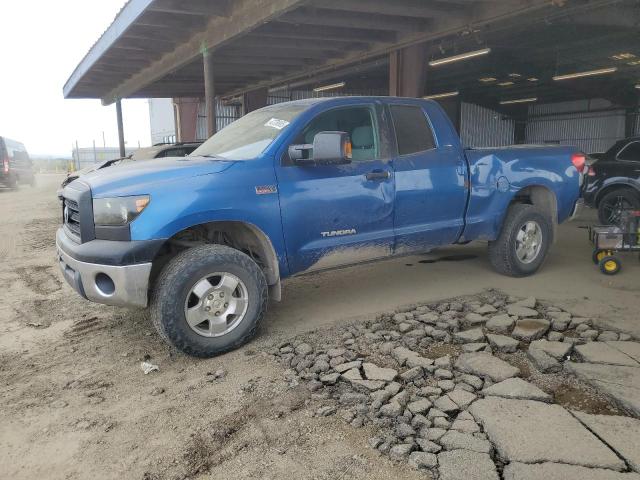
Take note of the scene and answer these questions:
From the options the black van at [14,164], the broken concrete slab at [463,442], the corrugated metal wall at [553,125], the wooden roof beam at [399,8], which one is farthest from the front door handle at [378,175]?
the black van at [14,164]

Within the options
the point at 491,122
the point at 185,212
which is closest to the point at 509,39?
the point at 185,212

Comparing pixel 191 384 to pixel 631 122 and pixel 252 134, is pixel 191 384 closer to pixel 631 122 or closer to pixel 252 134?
pixel 252 134

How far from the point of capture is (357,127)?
14.9ft

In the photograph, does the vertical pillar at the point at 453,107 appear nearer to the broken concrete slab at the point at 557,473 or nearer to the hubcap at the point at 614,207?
the hubcap at the point at 614,207

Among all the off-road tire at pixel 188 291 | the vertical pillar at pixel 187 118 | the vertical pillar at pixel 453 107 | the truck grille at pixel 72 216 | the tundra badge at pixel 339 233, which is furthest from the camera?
the vertical pillar at pixel 453 107

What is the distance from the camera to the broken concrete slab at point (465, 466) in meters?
2.33

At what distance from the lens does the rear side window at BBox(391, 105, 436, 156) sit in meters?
4.67

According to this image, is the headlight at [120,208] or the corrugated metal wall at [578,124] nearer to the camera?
the headlight at [120,208]

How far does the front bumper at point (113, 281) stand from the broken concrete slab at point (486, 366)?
226 cm

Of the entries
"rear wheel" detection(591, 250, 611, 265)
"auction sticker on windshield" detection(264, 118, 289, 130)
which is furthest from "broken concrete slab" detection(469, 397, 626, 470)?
"rear wheel" detection(591, 250, 611, 265)

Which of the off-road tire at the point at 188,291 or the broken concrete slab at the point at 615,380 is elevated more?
the off-road tire at the point at 188,291

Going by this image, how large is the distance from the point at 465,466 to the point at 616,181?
26.7 feet

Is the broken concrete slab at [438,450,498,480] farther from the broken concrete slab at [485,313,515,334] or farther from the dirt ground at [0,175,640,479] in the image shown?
the broken concrete slab at [485,313,515,334]

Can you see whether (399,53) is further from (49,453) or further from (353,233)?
(49,453)
